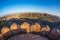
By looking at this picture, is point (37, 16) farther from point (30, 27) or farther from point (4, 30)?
point (4, 30)

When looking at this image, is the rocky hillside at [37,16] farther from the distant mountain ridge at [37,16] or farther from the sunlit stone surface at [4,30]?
the sunlit stone surface at [4,30]

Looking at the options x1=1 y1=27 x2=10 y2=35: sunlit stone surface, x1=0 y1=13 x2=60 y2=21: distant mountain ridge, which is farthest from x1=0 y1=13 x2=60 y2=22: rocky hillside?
x1=1 y1=27 x2=10 y2=35: sunlit stone surface

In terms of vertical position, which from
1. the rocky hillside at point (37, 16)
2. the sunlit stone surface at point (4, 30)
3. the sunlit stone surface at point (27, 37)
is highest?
the rocky hillside at point (37, 16)

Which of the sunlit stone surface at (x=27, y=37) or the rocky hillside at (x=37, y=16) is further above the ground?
the rocky hillside at (x=37, y=16)

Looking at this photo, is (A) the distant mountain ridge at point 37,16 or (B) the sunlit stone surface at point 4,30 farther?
(A) the distant mountain ridge at point 37,16

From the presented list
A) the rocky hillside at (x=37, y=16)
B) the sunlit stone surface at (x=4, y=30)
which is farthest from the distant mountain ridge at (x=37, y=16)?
the sunlit stone surface at (x=4, y=30)

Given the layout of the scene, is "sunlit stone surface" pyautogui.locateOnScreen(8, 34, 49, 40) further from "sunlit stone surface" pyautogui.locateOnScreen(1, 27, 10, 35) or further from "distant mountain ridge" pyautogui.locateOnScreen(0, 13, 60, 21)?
"distant mountain ridge" pyautogui.locateOnScreen(0, 13, 60, 21)

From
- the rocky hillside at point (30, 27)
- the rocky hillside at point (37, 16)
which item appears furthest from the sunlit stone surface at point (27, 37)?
the rocky hillside at point (37, 16)

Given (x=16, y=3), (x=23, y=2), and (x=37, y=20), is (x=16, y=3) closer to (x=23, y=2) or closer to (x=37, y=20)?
(x=23, y=2)

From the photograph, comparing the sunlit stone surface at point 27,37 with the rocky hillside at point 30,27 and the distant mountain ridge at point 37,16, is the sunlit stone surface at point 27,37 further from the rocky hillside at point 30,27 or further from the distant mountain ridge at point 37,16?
the distant mountain ridge at point 37,16

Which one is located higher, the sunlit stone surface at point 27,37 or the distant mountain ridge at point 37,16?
the distant mountain ridge at point 37,16

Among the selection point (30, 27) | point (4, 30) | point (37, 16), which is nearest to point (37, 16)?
point (37, 16)
